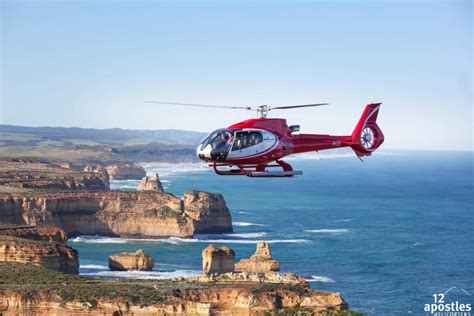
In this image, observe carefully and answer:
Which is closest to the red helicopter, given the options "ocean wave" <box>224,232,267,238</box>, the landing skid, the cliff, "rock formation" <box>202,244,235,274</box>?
the landing skid

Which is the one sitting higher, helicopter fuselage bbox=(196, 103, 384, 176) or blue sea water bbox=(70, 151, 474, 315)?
helicopter fuselage bbox=(196, 103, 384, 176)

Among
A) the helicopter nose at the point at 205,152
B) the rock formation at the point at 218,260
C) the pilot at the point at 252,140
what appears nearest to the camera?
the helicopter nose at the point at 205,152

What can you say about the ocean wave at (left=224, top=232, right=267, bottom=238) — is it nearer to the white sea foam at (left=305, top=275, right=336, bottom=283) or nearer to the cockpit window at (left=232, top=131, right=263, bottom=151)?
the white sea foam at (left=305, top=275, right=336, bottom=283)

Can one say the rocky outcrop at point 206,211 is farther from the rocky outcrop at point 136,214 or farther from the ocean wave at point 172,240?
the ocean wave at point 172,240

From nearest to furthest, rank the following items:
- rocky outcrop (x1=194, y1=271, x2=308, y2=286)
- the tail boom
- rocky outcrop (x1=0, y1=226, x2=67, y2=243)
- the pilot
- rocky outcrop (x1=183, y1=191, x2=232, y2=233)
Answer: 1. the pilot
2. the tail boom
3. rocky outcrop (x1=194, y1=271, x2=308, y2=286)
4. rocky outcrop (x1=0, y1=226, x2=67, y2=243)
5. rocky outcrop (x1=183, y1=191, x2=232, y2=233)

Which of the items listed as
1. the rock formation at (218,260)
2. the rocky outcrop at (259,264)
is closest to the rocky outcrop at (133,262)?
the rocky outcrop at (259,264)

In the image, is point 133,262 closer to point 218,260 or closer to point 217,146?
point 218,260
